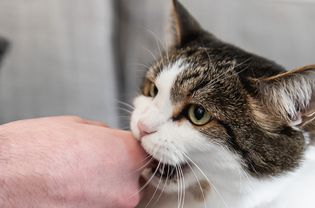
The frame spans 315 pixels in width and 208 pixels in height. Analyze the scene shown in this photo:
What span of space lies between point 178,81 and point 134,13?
2.19ft

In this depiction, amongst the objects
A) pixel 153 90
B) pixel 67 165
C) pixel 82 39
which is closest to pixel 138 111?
pixel 153 90

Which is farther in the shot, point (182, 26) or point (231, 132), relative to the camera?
point (182, 26)

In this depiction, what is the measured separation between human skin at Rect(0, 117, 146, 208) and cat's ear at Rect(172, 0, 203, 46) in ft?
0.82

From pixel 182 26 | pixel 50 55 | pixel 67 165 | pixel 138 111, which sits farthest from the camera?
pixel 50 55

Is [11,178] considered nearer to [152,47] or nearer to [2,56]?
[2,56]

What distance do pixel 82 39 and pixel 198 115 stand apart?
683mm

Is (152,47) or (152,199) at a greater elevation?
(152,47)

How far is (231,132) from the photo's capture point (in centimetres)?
69

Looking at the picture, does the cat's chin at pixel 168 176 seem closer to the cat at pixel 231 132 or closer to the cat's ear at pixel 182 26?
the cat at pixel 231 132

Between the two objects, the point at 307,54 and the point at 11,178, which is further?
the point at 307,54

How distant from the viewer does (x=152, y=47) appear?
1.30 meters

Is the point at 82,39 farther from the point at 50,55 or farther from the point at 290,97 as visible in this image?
the point at 290,97

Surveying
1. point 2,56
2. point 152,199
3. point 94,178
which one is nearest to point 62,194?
point 94,178

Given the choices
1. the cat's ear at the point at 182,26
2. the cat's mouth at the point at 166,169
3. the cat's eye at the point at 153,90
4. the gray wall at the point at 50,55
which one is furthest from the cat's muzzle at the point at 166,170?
the gray wall at the point at 50,55
